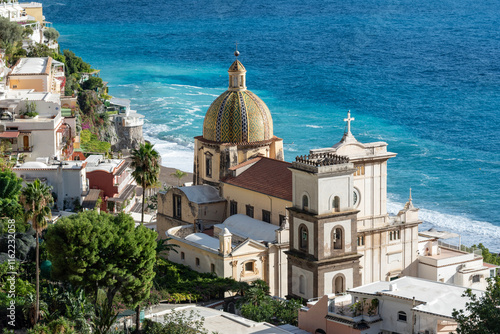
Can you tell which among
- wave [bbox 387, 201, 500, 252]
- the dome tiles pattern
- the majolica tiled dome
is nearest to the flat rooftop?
the majolica tiled dome

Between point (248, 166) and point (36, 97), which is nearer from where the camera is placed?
point (248, 166)

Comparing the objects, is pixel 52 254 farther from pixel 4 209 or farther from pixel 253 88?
pixel 253 88

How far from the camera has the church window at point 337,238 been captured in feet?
174

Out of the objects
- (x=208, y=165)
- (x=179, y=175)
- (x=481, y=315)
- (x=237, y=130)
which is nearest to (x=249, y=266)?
(x=237, y=130)

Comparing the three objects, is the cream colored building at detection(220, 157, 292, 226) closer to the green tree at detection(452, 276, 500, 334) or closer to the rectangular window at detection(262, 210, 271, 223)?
the rectangular window at detection(262, 210, 271, 223)

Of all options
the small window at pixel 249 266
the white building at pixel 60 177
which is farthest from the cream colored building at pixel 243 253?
the white building at pixel 60 177

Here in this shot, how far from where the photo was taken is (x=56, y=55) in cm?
11275

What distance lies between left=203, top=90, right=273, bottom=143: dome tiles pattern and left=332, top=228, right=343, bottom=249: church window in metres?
12.9

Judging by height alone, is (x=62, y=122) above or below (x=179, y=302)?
above

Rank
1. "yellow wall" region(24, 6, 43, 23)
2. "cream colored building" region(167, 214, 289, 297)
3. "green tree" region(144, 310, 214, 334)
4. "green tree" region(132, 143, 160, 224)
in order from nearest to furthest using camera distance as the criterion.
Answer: "green tree" region(144, 310, 214, 334) < "cream colored building" region(167, 214, 289, 297) < "green tree" region(132, 143, 160, 224) < "yellow wall" region(24, 6, 43, 23)

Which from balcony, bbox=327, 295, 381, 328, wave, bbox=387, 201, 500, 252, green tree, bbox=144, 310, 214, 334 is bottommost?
wave, bbox=387, 201, 500, 252

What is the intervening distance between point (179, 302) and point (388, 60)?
152877mm

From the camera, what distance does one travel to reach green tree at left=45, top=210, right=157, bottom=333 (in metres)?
46.7

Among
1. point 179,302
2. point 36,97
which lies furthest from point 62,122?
point 179,302
